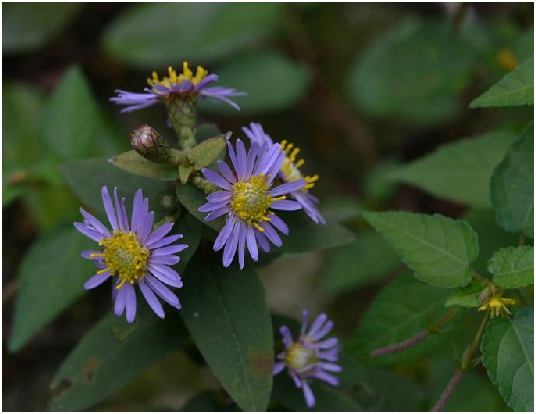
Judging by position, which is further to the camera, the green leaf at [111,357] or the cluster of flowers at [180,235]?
the green leaf at [111,357]

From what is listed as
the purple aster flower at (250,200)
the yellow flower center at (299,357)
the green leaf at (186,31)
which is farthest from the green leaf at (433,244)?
the green leaf at (186,31)

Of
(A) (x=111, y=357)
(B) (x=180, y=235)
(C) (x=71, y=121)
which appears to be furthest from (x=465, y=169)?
(C) (x=71, y=121)

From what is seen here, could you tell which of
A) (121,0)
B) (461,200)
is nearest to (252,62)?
(121,0)

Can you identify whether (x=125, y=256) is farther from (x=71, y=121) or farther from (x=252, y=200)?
(x=71, y=121)

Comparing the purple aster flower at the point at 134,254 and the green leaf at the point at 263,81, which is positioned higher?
the purple aster flower at the point at 134,254

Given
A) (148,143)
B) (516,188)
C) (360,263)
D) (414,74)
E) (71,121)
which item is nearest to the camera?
(148,143)

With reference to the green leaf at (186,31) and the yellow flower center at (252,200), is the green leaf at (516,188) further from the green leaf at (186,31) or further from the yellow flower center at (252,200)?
the green leaf at (186,31)

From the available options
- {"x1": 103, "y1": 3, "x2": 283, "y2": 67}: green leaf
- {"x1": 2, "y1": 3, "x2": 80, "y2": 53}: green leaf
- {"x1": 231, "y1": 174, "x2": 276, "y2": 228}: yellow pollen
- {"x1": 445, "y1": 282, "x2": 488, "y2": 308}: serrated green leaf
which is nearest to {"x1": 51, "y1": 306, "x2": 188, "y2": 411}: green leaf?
{"x1": 231, "y1": 174, "x2": 276, "y2": 228}: yellow pollen

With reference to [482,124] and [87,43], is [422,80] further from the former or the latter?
[87,43]
